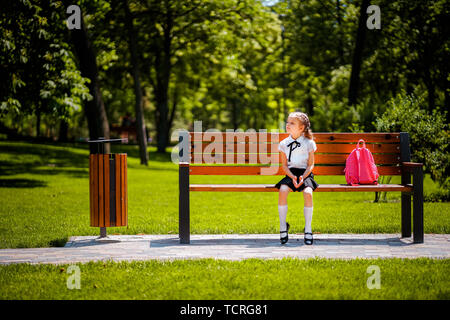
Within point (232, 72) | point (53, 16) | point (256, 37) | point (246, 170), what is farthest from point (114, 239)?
point (232, 72)

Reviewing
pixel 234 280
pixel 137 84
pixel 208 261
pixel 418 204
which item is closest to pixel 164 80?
pixel 137 84

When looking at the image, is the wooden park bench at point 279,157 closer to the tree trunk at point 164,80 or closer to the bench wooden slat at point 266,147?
the bench wooden slat at point 266,147

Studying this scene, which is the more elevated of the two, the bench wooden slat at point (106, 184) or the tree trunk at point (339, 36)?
the tree trunk at point (339, 36)

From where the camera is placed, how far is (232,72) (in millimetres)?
29375

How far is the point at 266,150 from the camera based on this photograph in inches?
284

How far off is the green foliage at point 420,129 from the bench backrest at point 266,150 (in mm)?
3439

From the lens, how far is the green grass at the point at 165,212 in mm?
7816

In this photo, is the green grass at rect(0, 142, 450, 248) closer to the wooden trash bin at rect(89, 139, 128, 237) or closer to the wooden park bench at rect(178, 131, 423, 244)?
the wooden trash bin at rect(89, 139, 128, 237)

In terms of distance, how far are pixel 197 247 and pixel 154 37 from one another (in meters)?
23.9

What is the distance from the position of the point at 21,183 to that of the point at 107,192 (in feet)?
34.1

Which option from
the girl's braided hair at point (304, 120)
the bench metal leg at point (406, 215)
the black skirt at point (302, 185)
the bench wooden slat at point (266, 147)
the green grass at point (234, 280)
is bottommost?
the green grass at point (234, 280)

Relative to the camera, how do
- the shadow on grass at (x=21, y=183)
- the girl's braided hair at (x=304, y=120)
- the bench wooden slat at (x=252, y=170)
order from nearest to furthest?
the girl's braided hair at (x=304, y=120)
the bench wooden slat at (x=252, y=170)
the shadow on grass at (x=21, y=183)

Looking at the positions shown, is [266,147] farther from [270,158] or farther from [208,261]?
[208,261]
